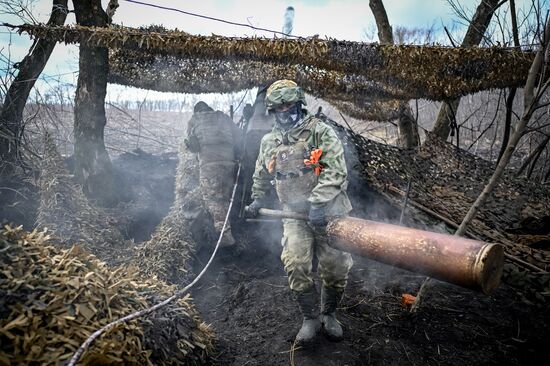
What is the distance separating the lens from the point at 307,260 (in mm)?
2957

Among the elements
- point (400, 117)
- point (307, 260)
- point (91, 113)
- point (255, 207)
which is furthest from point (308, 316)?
point (400, 117)

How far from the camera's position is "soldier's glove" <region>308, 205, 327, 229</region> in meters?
2.67

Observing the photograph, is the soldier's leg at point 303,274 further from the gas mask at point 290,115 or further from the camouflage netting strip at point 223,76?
the camouflage netting strip at point 223,76

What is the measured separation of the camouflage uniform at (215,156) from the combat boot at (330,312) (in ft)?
6.27

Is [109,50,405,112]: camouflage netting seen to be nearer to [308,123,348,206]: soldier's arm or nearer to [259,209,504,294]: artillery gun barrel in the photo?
[308,123,348,206]: soldier's arm

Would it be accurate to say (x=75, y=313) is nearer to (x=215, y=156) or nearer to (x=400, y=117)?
(x=215, y=156)

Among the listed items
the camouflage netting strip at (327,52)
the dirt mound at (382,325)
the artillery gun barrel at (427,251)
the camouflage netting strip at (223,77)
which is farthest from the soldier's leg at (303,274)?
the camouflage netting strip at (223,77)

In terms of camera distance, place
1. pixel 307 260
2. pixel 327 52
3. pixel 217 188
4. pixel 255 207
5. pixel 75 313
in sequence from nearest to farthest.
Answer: pixel 75 313 → pixel 307 260 → pixel 255 207 → pixel 327 52 → pixel 217 188

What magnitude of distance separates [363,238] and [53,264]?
2065 millimetres

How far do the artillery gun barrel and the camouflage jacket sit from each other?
0.90 feet

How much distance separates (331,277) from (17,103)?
567 cm

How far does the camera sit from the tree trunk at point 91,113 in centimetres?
512

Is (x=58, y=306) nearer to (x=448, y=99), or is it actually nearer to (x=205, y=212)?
(x=205, y=212)

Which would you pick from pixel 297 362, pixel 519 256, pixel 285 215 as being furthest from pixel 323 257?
pixel 519 256
